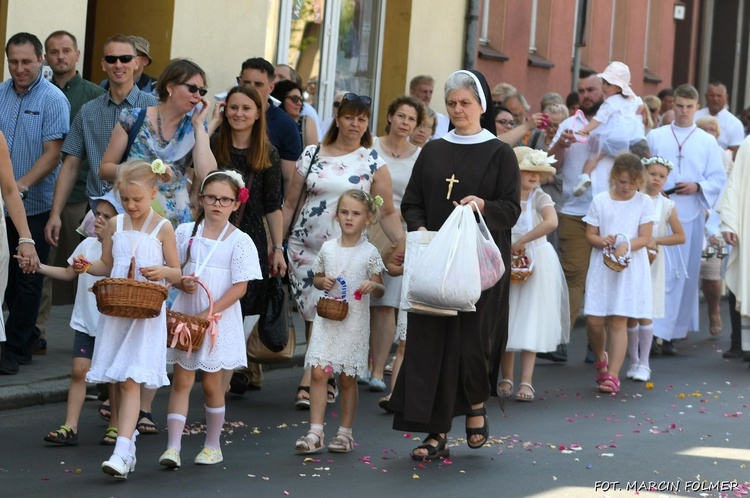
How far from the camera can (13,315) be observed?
10.9 meters

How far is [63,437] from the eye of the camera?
28.2 ft

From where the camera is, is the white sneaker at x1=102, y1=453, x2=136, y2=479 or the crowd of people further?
the crowd of people

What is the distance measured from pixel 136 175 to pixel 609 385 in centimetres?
488

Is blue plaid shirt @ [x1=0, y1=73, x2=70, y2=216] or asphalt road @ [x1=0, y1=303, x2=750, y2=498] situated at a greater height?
blue plaid shirt @ [x1=0, y1=73, x2=70, y2=216]

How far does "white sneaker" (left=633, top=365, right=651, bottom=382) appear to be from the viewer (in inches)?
492

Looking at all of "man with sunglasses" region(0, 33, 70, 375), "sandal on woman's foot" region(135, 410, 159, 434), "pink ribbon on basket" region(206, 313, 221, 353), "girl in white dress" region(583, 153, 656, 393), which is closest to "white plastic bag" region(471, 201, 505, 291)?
"pink ribbon on basket" region(206, 313, 221, 353)

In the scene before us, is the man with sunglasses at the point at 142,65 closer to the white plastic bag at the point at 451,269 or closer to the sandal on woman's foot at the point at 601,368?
the sandal on woman's foot at the point at 601,368

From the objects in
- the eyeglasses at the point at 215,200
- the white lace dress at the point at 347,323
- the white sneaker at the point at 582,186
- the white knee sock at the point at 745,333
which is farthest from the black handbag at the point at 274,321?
the white knee sock at the point at 745,333

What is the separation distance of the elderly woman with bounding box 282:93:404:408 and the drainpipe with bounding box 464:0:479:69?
11436mm

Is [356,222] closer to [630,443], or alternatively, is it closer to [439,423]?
[439,423]

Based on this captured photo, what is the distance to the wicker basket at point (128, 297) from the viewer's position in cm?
766

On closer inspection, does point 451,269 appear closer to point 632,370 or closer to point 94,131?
point 94,131

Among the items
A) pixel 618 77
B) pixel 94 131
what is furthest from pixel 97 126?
pixel 618 77

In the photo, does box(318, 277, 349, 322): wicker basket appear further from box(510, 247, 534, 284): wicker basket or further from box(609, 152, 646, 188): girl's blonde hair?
box(609, 152, 646, 188): girl's blonde hair
